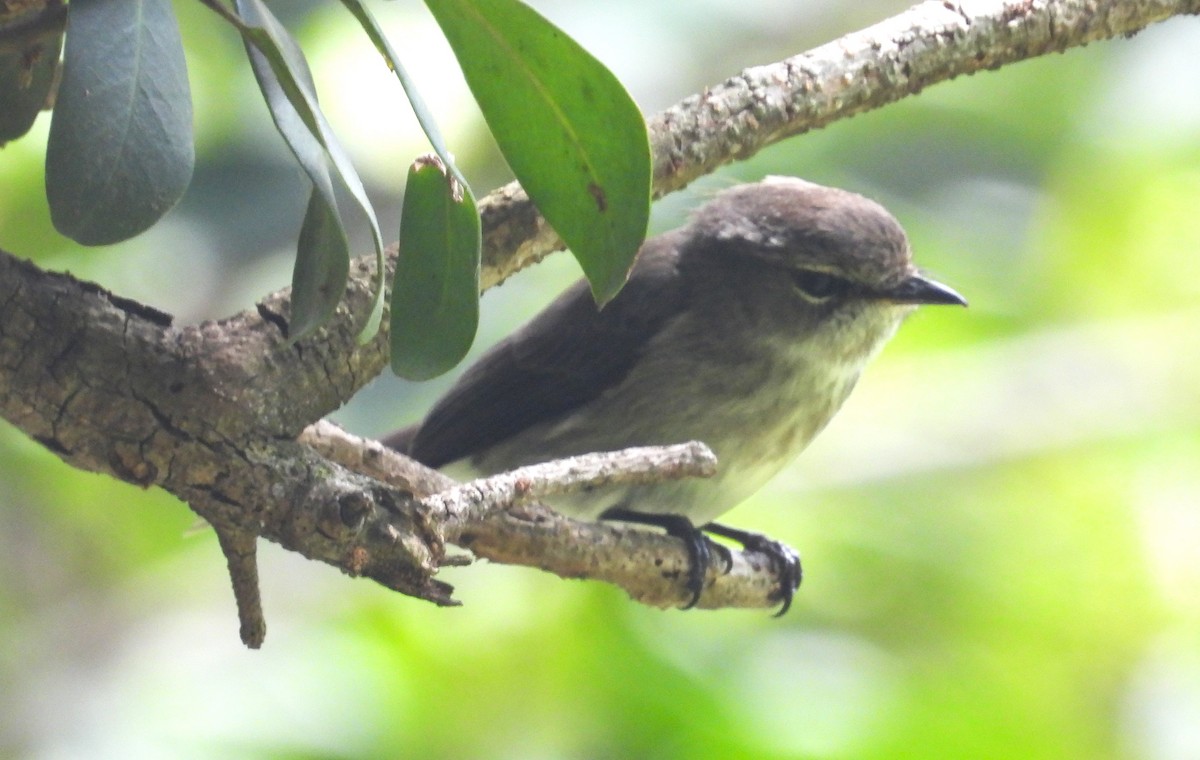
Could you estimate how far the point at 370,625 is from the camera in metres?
3.81

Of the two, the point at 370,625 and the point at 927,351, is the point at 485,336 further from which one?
the point at 927,351

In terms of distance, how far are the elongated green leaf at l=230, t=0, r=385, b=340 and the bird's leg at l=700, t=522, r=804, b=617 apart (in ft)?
7.16

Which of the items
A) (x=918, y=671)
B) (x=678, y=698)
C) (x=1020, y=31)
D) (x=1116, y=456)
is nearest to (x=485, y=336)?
(x=678, y=698)

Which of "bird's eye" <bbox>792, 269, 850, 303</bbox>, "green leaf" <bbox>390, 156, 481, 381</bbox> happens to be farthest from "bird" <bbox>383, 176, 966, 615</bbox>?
"green leaf" <bbox>390, 156, 481, 381</bbox>

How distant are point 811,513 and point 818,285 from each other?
40.4 inches

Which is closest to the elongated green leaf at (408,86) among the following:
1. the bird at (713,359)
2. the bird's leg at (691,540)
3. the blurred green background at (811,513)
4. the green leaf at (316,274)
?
Answer: the green leaf at (316,274)

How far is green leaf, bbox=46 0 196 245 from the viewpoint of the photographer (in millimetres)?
1435

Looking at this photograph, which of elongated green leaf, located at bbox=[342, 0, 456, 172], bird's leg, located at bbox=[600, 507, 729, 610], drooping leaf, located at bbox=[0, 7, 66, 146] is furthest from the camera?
bird's leg, located at bbox=[600, 507, 729, 610]

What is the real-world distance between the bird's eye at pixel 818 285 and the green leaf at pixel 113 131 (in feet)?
8.49

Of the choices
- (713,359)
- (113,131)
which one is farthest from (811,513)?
(113,131)

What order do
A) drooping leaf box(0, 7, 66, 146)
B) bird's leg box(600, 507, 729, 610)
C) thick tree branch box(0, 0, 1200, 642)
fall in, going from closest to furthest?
1. thick tree branch box(0, 0, 1200, 642)
2. drooping leaf box(0, 7, 66, 146)
3. bird's leg box(600, 507, 729, 610)

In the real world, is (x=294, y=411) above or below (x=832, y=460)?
above

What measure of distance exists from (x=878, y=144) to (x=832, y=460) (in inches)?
47.9

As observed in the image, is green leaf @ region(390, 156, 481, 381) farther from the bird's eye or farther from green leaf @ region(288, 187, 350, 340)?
the bird's eye
